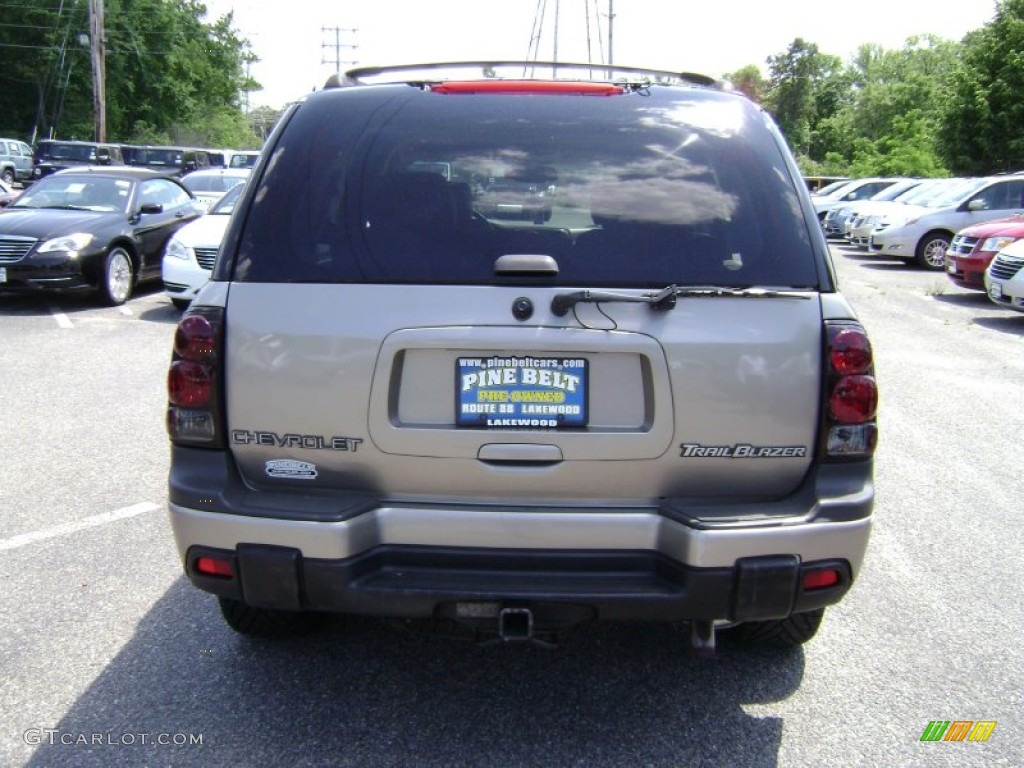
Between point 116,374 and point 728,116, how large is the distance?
21.2ft

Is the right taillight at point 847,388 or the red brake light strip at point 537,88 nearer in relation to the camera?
the right taillight at point 847,388

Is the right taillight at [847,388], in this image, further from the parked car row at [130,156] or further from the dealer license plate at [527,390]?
the parked car row at [130,156]

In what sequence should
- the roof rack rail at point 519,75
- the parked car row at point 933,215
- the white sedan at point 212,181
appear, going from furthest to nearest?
the white sedan at point 212,181
the parked car row at point 933,215
the roof rack rail at point 519,75

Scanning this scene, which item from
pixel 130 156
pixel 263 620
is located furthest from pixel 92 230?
pixel 130 156

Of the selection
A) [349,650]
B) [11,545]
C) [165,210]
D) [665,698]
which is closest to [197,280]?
[165,210]

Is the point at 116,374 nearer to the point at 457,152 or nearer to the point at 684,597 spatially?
the point at 457,152

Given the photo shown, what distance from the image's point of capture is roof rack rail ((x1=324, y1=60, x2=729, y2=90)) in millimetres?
3229

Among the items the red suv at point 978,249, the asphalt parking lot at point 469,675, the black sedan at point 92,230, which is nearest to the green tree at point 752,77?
the red suv at point 978,249

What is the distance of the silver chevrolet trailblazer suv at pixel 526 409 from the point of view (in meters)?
2.64

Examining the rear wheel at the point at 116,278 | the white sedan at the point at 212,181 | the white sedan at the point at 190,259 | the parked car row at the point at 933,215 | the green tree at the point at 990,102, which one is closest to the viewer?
the white sedan at the point at 190,259

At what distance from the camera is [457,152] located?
9.58ft

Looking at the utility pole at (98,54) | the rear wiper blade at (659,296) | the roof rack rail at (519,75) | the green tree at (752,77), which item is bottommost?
the rear wiper blade at (659,296)

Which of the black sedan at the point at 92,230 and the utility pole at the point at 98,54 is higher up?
the utility pole at the point at 98,54

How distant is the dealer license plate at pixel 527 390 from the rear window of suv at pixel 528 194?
0.77 feet
